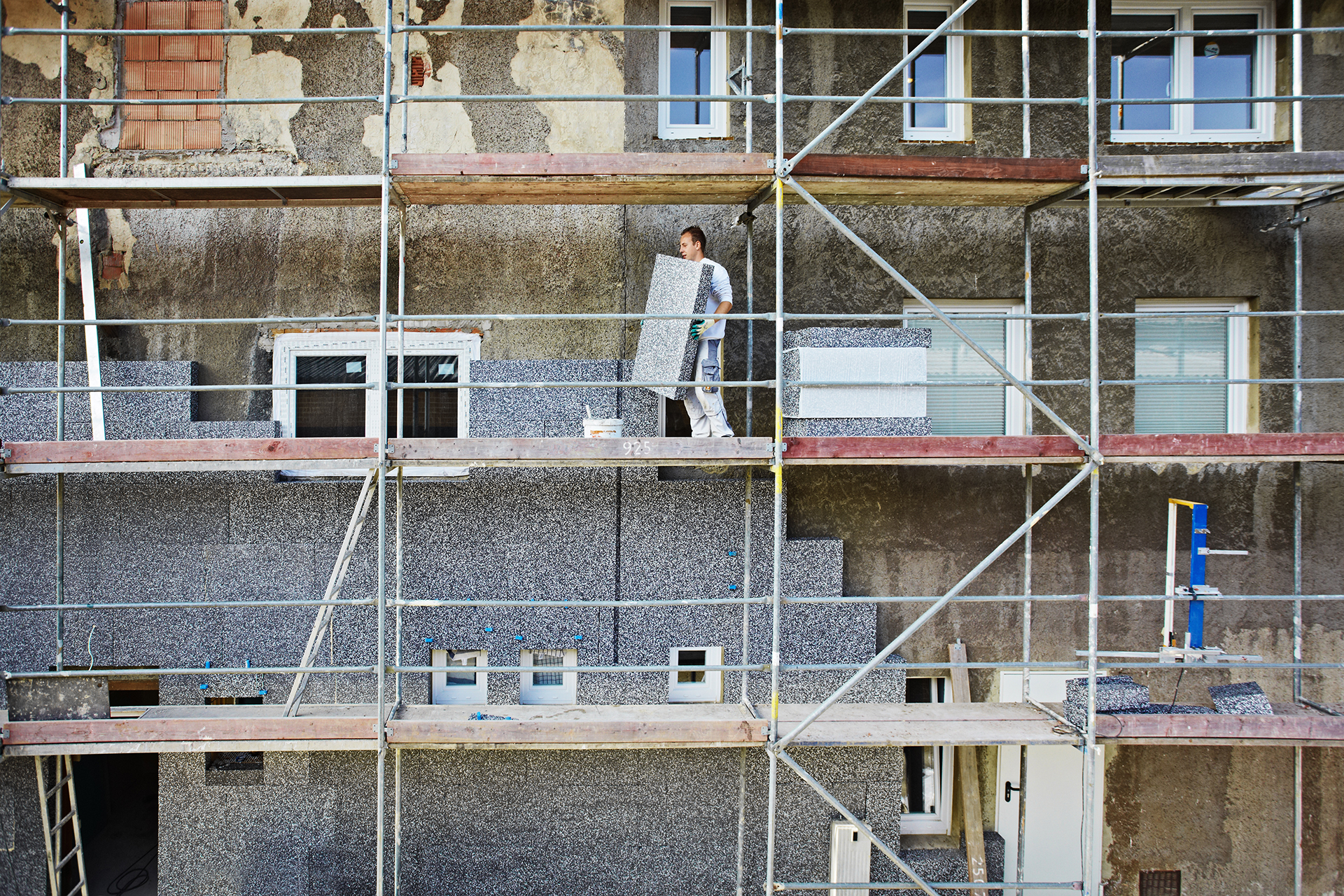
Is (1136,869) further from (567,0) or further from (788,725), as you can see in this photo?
(567,0)

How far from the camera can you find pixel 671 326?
4.73 m

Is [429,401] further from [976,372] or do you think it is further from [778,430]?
[976,372]

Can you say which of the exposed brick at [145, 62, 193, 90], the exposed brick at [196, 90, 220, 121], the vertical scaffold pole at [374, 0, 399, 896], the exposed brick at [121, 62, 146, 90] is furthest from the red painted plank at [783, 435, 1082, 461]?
the exposed brick at [121, 62, 146, 90]

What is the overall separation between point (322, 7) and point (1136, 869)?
8.25 m

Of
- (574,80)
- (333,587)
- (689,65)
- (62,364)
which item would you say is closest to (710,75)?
(689,65)

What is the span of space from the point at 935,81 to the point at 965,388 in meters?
2.28

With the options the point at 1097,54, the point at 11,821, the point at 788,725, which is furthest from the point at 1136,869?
the point at 11,821

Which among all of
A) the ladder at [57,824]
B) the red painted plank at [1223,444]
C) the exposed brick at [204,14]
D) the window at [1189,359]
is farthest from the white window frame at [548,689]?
the exposed brick at [204,14]

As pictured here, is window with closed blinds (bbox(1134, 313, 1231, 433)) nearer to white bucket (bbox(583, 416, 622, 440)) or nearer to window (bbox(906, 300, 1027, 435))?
window (bbox(906, 300, 1027, 435))

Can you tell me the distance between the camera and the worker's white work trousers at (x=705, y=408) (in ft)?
15.2

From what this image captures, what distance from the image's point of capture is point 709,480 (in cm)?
521

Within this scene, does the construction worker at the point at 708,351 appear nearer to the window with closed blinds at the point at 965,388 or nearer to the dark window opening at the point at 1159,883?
the window with closed blinds at the point at 965,388

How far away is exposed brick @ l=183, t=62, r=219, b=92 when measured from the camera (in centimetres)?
535

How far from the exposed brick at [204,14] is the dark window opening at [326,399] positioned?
2.42 metres
